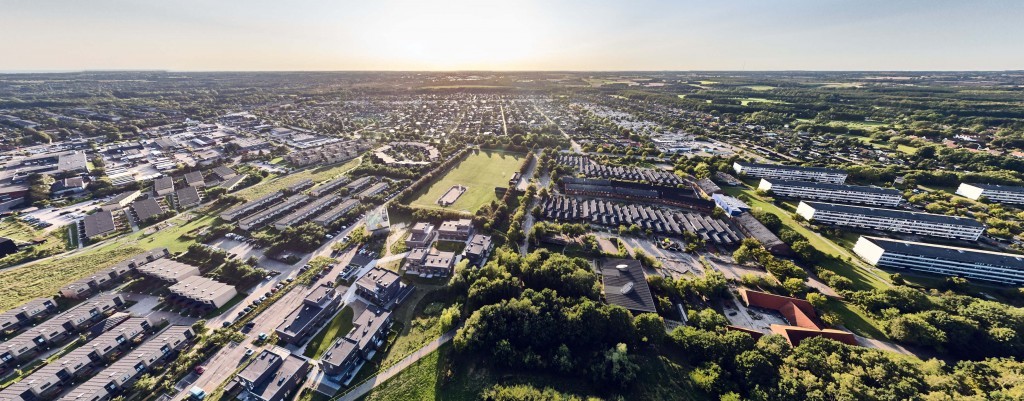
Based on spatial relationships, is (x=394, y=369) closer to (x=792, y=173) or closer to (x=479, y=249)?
(x=479, y=249)

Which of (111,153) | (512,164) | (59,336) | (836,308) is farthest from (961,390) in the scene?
(111,153)

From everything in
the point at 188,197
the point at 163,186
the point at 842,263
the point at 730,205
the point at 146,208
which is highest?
the point at 730,205

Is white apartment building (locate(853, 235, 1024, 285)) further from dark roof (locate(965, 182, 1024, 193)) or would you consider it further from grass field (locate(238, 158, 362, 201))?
grass field (locate(238, 158, 362, 201))

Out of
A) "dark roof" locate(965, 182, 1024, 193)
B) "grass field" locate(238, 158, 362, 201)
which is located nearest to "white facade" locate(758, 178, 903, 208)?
"dark roof" locate(965, 182, 1024, 193)

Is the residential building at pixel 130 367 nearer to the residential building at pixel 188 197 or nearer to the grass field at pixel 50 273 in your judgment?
the grass field at pixel 50 273

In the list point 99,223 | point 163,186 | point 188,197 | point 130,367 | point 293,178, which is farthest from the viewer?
point 293,178

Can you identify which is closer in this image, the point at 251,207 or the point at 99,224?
the point at 99,224

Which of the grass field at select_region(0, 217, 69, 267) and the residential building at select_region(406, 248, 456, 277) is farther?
the grass field at select_region(0, 217, 69, 267)

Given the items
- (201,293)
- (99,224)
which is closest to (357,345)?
(201,293)
